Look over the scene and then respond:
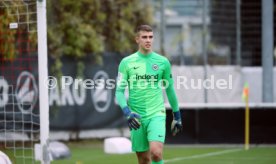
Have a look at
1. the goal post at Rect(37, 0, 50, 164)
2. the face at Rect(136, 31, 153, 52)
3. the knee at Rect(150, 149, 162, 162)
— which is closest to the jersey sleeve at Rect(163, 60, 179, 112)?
the face at Rect(136, 31, 153, 52)

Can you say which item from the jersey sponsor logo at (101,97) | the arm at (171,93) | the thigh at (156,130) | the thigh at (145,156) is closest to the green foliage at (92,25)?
the jersey sponsor logo at (101,97)

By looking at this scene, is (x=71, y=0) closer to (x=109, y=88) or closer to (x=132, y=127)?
(x=109, y=88)

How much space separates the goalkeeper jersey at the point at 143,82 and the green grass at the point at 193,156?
4.48m

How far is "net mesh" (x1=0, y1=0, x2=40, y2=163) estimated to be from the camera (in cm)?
1742

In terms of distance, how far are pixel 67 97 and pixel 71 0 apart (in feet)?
9.35

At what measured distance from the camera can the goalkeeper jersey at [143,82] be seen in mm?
10641

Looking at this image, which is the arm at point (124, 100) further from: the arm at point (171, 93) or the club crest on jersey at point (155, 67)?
the arm at point (171, 93)

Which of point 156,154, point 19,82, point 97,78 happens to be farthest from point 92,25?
point 156,154

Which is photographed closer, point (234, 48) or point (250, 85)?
point (250, 85)

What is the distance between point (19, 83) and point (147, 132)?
884 cm

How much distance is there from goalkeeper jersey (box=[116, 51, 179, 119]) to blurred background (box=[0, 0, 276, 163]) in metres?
5.48

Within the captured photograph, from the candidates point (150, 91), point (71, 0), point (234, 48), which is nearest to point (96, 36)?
point (71, 0)

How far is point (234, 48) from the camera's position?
26406 millimetres

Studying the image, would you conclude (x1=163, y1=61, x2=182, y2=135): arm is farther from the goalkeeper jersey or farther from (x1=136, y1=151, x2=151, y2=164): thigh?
(x1=136, y1=151, x2=151, y2=164): thigh
